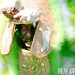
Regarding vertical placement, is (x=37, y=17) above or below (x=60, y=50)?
above

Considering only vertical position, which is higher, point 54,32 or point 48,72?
point 54,32

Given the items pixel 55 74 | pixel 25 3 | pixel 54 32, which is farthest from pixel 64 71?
pixel 25 3

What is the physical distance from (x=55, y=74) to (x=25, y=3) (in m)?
0.27

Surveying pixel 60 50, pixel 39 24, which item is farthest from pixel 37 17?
pixel 60 50

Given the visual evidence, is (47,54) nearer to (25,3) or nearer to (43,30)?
(43,30)

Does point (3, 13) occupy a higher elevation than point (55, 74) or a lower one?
higher

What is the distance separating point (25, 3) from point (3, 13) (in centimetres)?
9

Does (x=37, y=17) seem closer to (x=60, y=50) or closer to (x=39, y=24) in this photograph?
(x=39, y=24)

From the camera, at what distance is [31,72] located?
1301 millimetres

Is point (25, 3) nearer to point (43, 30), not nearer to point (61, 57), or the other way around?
point (43, 30)

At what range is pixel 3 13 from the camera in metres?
1.28

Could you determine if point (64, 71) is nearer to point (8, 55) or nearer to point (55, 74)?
point (55, 74)

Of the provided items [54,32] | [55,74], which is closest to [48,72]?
[55,74]

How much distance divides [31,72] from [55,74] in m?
0.08
